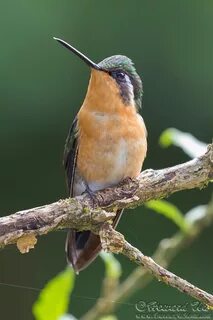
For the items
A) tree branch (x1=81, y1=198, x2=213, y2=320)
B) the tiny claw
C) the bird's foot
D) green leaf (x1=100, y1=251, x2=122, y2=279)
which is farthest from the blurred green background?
green leaf (x1=100, y1=251, x2=122, y2=279)

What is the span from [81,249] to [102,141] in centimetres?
47

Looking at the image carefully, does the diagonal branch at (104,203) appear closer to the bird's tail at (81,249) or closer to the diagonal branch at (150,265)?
the diagonal branch at (150,265)

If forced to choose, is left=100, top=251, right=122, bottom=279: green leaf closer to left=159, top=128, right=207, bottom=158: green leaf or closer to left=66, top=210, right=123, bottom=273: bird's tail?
left=159, top=128, right=207, bottom=158: green leaf

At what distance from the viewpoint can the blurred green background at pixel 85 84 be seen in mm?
6594

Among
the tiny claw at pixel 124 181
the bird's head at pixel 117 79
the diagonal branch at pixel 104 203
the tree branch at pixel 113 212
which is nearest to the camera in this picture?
the tree branch at pixel 113 212

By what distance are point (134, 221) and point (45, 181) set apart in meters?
0.73

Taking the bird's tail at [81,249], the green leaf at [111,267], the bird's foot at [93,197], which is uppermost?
the bird's foot at [93,197]

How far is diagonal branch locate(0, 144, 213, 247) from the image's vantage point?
3.11m

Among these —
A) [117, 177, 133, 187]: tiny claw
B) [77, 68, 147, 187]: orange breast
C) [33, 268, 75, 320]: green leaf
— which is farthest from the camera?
[77, 68, 147, 187]: orange breast

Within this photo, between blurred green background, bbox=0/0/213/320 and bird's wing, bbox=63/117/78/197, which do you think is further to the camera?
blurred green background, bbox=0/0/213/320

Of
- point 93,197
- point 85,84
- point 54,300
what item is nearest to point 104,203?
point 93,197

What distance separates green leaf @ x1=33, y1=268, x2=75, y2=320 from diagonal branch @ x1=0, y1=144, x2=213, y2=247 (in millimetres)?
444

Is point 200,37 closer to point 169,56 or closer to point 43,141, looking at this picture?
point 169,56

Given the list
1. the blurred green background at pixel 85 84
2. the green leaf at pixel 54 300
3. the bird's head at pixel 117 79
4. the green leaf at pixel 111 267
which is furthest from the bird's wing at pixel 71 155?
the blurred green background at pixel 85 84
